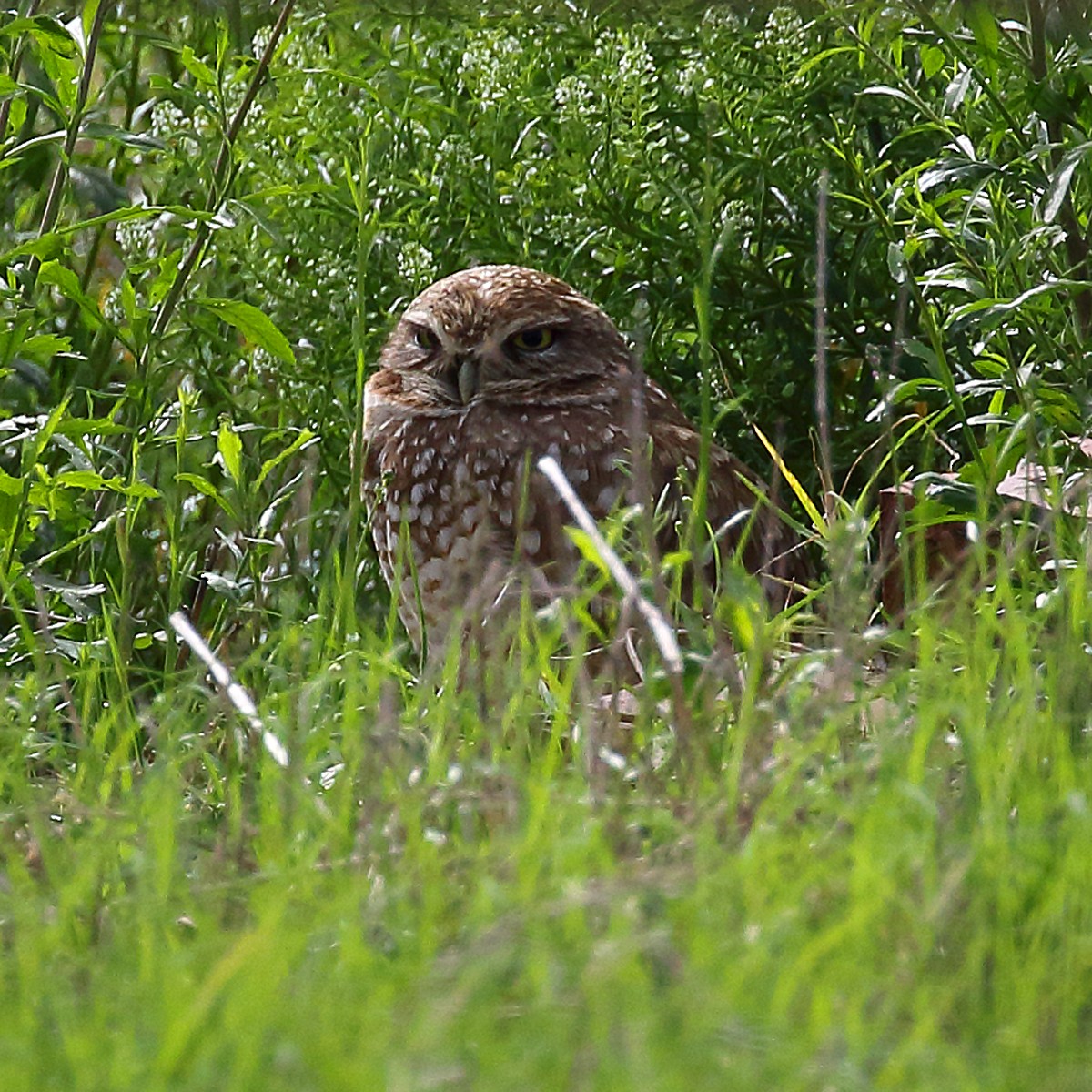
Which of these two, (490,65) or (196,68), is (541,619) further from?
(490,65)

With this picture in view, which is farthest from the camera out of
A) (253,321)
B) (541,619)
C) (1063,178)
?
(253,321)

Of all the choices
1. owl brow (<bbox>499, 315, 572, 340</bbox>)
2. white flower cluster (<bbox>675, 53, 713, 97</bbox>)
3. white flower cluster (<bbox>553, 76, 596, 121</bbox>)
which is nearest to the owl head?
owl brow (<bbox>499, 315, 572, 340</bbox>)

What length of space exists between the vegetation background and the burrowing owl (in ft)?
0.33

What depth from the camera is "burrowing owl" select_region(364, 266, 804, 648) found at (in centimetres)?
375

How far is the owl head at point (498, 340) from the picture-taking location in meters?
4.06

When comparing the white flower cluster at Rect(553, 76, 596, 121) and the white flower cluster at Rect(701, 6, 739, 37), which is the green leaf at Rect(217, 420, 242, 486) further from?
the white flower cluster at Rect(701, 6, 739, 37)

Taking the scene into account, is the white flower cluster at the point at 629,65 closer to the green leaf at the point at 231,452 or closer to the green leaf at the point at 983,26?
the green leaf at the point at 983,26

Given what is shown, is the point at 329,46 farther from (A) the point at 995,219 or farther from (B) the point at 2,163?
(A) the point at 995,219

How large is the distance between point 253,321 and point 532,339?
3.56 ft

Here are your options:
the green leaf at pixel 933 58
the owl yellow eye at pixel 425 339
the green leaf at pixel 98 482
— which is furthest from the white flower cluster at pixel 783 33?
the green leaf at pixel 98 482

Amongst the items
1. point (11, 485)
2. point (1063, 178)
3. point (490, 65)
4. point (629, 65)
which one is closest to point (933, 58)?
point (1063, 178)

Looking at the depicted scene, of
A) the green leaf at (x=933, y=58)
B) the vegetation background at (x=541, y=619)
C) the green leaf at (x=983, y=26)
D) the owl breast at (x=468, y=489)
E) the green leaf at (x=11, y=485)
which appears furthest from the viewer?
the owl breast at (x=468, y=489)

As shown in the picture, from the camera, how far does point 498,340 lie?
4125 mm

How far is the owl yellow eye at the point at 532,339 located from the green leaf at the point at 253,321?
100 centimetres
